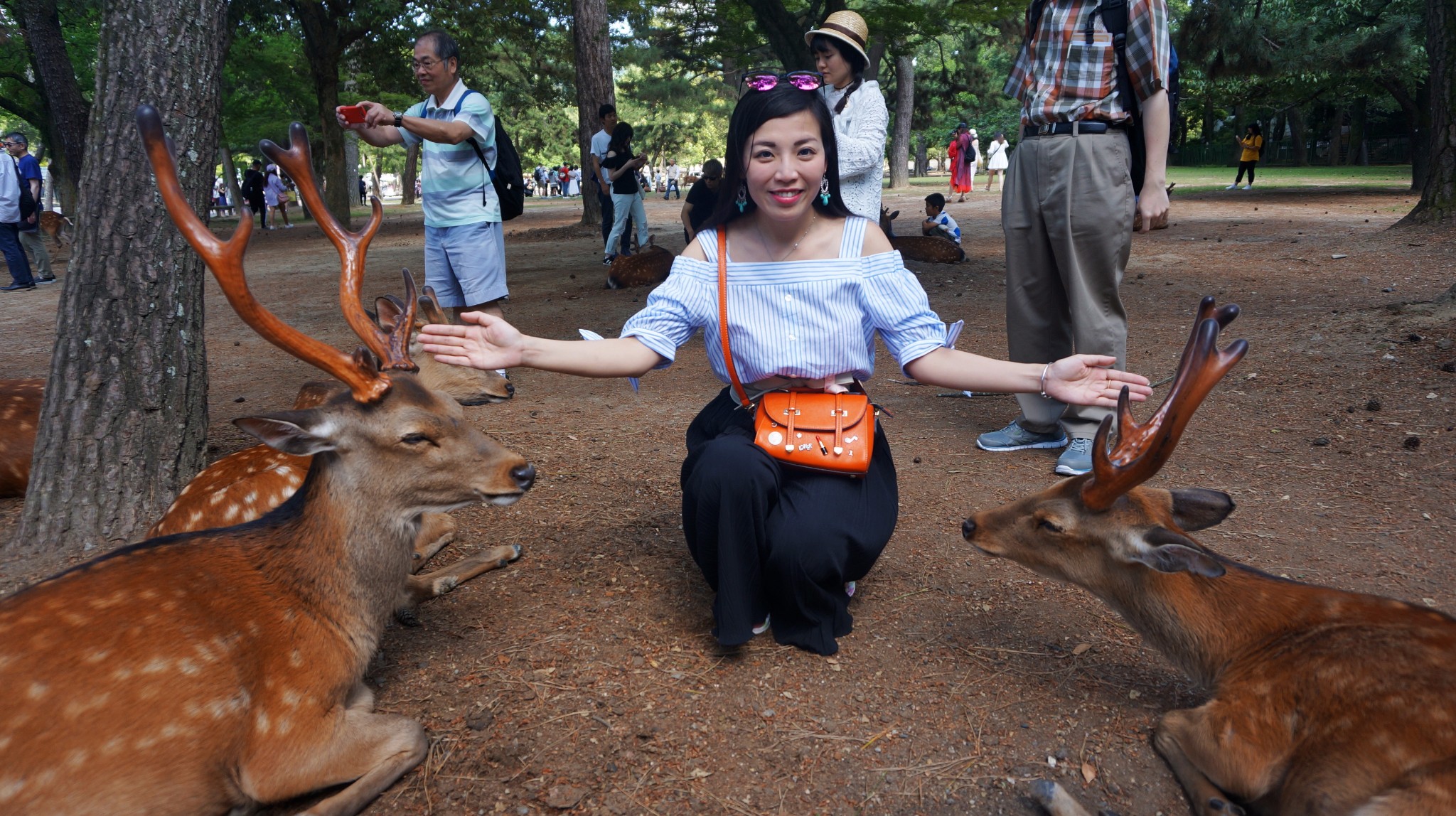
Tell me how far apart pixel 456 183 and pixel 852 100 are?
102 inches

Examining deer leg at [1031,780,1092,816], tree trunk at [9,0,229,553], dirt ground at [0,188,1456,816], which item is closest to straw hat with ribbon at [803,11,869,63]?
dirt ground at [0,188,1456,816]

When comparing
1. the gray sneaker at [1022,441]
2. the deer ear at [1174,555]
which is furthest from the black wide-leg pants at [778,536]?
the gray sneaker at [1022,441]

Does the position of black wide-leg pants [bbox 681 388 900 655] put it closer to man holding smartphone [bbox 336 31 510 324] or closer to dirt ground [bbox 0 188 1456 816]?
dirt ground [bbox 0 188 1456 816]

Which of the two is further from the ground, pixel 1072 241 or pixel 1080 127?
pixel 1080 127

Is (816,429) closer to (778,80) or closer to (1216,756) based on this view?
(778,80)

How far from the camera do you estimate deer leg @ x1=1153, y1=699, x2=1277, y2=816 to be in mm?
2410

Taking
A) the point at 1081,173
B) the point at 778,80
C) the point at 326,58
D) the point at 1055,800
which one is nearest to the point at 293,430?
the point at 778,80

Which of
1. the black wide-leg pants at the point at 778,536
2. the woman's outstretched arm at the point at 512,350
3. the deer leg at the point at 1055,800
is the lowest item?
the deer leg at the point at 1055,800

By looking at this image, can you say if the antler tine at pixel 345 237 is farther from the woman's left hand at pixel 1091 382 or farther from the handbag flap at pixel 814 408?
the woman's left hand at pixel 1091 382

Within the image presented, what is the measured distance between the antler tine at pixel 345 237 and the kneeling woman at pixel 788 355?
46cm

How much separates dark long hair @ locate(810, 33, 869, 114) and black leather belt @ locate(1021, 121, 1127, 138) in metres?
1.70

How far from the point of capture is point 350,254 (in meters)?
3.21

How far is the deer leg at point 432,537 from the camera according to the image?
3.96 meters

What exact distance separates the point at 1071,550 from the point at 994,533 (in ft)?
0.79
